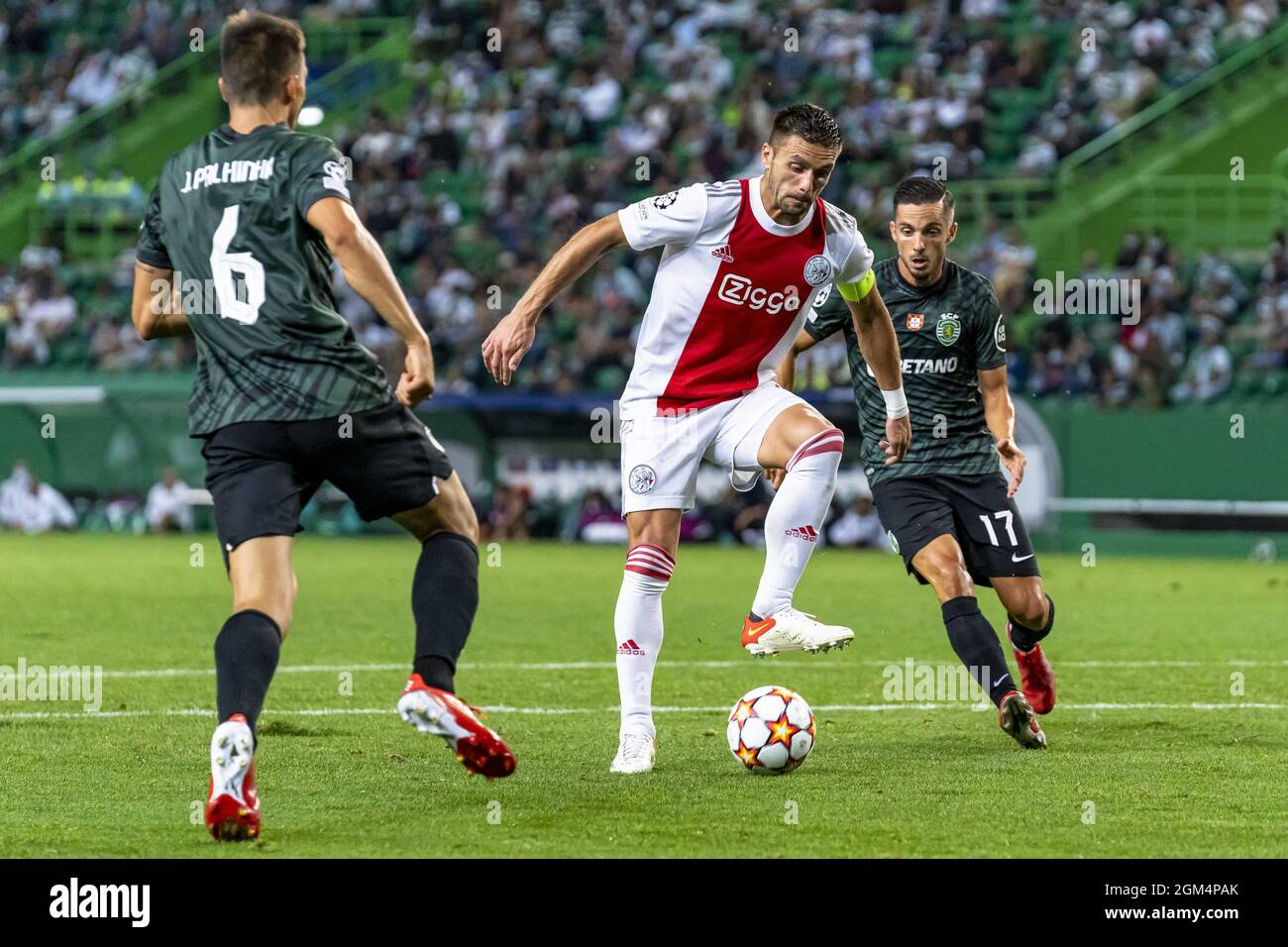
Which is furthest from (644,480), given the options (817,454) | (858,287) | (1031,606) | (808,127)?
(1031,606)

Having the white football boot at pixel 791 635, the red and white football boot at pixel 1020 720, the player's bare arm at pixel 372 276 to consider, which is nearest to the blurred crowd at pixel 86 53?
Result: the red and white football boot at pixel 1020 720

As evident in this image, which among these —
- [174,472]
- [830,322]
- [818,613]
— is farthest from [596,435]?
[830,322]

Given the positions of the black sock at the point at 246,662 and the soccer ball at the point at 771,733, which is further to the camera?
the soccer ball at the point at 771,733

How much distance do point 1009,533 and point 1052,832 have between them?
267 cm

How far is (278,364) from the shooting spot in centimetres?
543

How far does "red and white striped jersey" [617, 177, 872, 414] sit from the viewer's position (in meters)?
6.78

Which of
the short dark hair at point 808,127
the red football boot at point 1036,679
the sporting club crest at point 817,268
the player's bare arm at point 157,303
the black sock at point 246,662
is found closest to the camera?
the black sock at point 246,662

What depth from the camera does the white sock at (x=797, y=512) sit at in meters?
6.77

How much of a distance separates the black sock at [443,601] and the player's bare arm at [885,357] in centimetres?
Answer: 213

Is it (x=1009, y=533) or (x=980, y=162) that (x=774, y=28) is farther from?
(x=1009, y=533)

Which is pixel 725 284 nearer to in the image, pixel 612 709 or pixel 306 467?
pixel 306 467

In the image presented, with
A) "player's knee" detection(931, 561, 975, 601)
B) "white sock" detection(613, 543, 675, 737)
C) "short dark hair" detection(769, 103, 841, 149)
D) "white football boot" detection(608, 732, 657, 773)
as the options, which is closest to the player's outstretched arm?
"short dark hair" detection(769, 103, 841, 149)

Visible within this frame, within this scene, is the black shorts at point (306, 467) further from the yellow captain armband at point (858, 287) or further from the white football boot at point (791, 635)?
the yellow captain armband at point (858, 287)

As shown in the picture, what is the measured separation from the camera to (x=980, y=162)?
84.2 feet
